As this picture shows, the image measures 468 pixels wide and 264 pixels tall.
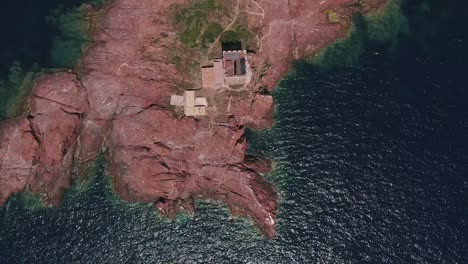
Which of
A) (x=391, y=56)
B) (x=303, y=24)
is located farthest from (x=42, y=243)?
(x=391, y=56)

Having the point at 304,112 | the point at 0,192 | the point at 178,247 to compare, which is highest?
the point at 304,112

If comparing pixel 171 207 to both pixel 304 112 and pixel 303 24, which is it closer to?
pixel 304 112

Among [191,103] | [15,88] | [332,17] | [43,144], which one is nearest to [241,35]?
[191,103]

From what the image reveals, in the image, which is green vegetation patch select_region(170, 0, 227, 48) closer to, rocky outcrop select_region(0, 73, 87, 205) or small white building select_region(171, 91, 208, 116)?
small white building select_region(171, 91, 208, 116)

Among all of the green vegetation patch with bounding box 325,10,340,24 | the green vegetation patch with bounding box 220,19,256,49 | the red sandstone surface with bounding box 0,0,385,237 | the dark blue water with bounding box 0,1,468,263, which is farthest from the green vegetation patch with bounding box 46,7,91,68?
the green vegetation patch with bounding box 325,10,340,24

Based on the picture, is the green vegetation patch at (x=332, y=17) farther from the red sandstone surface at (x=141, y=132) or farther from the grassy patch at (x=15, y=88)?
the grassy patch at (x=15, y=88)
